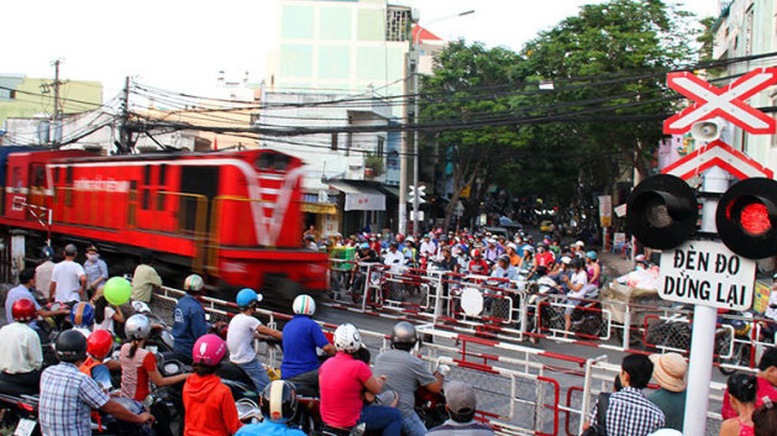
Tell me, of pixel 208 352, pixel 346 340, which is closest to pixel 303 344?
pixel 346 340

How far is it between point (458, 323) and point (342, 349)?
403 inches

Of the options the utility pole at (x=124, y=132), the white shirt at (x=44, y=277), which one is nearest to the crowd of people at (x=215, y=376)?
the white shirt at (x=44, y=277)

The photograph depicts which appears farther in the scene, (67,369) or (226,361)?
(226,361)

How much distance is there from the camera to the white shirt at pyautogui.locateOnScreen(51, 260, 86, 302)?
11.1 metres

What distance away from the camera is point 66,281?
11.2 meters

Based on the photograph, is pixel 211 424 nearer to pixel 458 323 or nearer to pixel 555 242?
pixel 458 323

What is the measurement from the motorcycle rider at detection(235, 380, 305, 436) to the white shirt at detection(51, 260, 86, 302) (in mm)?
7872

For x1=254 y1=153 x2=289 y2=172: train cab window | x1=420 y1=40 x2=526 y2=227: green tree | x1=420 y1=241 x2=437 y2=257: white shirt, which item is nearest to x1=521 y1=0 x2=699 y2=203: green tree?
x1=420 y1=40 x2=526 y2=227: green tree

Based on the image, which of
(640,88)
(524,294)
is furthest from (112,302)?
(640,88)

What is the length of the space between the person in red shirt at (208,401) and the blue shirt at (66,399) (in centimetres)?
61

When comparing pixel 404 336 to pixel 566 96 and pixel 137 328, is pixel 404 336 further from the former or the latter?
pixel 566 96

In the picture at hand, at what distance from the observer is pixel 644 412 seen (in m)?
4.66

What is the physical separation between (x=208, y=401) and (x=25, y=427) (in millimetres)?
1685

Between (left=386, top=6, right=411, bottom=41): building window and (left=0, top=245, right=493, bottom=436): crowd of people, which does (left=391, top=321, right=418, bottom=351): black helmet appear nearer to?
(left=0, top=245, right=493, bottom=436): crowd of people
